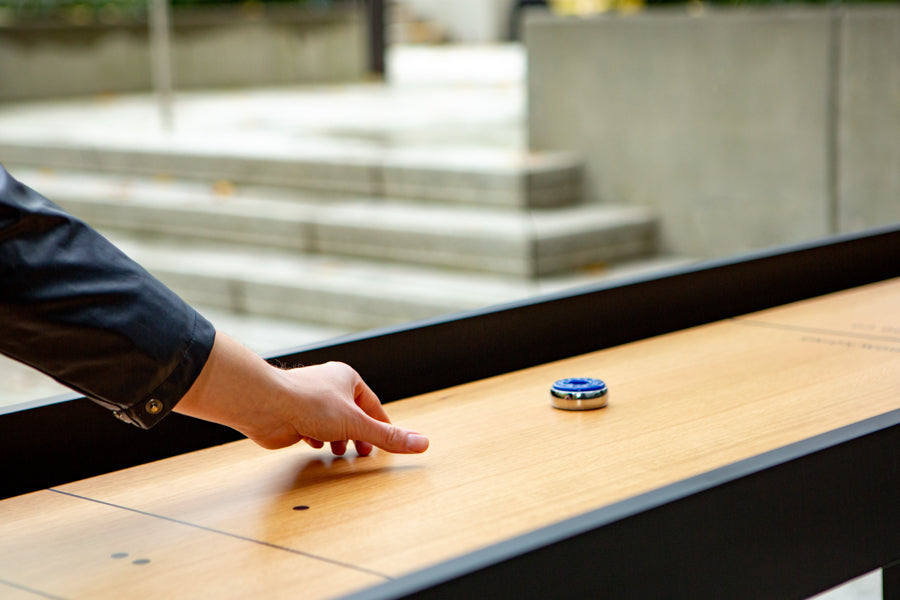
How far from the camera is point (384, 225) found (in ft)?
14.5

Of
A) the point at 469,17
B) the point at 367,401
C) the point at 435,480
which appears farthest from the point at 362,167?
the point at 469,17

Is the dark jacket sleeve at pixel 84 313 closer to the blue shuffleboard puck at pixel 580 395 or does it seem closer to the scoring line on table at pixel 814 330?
the blue shuffleboard puck at pixel 580 395

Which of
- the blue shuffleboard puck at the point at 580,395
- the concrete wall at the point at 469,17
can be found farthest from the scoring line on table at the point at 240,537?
the concrete wall at the point at 469,17

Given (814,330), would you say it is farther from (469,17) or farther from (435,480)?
(469,17)

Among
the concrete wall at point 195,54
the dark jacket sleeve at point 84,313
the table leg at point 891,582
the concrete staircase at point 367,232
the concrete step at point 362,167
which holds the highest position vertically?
the concrete wall at point 195,54

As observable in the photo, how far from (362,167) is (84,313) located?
396 centimetres

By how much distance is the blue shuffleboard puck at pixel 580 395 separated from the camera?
4.50 ft

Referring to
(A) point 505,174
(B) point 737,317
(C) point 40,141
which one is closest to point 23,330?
(B) point 737,317

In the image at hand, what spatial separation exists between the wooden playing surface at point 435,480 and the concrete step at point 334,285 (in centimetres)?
238

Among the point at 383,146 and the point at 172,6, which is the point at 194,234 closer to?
the point at 383,146

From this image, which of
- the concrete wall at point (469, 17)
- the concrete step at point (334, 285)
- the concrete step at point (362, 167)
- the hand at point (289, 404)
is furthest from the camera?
the concrete wall at point (469, 17)

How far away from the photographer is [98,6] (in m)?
9.31

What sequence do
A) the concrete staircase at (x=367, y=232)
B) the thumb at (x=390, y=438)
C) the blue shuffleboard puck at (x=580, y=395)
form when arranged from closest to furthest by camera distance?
the thumb at (x=390, y=438), the blue shuffleboard puck at (x=580, y=395), the concrete staircase at (x=367, y=232)

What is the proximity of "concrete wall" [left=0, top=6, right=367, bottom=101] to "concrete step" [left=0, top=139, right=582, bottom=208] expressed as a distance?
10.6 feet
